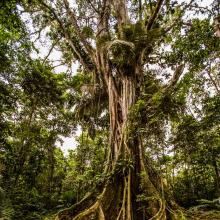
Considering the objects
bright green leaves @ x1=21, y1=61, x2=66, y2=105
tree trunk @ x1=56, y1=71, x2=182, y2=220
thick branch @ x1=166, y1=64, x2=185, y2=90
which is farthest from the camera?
bright green leaves @ x1=21, y1=61, x2=66, y2=105

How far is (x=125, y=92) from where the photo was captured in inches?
248

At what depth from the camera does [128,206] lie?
4.21 metres

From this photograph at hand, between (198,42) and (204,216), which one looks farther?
(198,42)

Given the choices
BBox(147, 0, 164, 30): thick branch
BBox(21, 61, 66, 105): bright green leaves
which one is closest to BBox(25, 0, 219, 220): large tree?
→ BBox(147, 0, 164, 30): thick branch

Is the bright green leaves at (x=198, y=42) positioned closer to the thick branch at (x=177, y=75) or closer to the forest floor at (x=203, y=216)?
the thick branch at (x=177, y=75)

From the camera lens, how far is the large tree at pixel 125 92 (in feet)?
14.4

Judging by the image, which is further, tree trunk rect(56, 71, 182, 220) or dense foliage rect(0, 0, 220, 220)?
dense foliage rect(0, 0, 220, 220)

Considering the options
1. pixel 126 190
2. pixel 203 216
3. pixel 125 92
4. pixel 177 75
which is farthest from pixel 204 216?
pixel 177 75

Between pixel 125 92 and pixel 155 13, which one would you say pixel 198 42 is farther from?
pixel 125 92

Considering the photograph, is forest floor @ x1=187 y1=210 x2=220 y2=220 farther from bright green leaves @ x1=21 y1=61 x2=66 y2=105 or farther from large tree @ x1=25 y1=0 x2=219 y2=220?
bright green leaves @ x1=21 y1=61 x2=66 y2=105

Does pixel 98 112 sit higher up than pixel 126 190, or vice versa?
pixel 98 112

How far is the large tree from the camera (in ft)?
14.4

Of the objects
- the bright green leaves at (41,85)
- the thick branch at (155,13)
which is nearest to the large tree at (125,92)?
the thick branch at (155,13)

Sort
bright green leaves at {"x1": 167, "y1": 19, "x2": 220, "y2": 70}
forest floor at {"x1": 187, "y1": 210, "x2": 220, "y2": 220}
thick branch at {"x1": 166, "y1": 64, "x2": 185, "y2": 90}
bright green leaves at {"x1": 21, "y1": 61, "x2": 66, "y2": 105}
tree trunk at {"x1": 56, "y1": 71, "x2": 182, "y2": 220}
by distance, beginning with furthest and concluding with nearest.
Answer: bright green leaves at {"x1": 21, "y1": 61, "x2": 66, "y2": 105} → thick branch at {"x1": 166, "y1": 64, "x2": 185, "y2": 90} → bright green leaves at {"x1": 167, "y1": 19, "x2": 220, "y2": 70} → tree trunk at {"x1": 56, "y1": 71, "x2": 182, "y2": 220} → forest floor at {"x1": 187, "y1": 210, "x2": 220, "y2": 220}
